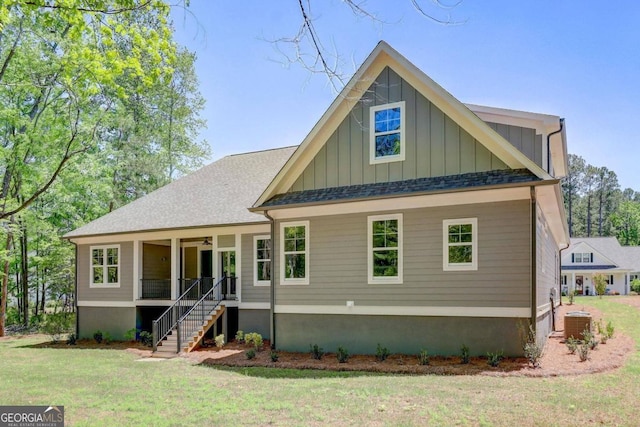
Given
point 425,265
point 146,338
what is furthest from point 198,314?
point 425,265

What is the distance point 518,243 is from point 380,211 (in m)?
3.20

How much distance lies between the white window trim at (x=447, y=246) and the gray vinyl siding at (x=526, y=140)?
215 centimetres

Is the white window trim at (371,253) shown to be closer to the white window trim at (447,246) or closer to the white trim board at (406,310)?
the white trim board at (406,310)

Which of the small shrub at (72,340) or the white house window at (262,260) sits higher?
the white house window at (262,260)

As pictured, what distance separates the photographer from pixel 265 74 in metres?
6.16

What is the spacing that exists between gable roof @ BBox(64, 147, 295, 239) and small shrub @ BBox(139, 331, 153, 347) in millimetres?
3461

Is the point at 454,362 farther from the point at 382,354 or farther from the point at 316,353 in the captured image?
the point at 316,353

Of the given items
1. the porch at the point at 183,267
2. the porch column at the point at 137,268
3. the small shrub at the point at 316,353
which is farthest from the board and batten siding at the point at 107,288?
the small shrub at the point at 316,353

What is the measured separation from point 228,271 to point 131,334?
167 inches

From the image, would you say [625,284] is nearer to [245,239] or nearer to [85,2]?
[245,239]

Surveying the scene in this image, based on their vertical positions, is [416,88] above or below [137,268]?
above

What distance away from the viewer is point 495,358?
10484 mm

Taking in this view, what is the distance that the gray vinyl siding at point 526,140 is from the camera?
474 inches

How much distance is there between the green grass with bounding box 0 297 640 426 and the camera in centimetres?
691
